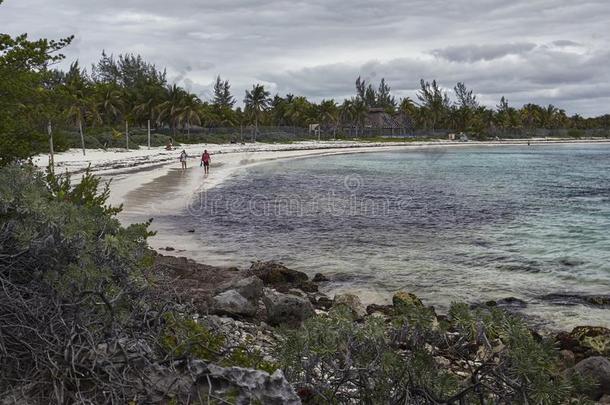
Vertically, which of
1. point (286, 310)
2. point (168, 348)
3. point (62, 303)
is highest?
point (62, 303)

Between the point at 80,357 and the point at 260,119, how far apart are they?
328 feet

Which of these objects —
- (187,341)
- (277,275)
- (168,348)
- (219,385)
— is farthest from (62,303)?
(277,275)

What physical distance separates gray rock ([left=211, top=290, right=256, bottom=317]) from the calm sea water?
386 centimetres

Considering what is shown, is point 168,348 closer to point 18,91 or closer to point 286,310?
point 286,310

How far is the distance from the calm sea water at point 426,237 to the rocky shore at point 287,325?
54.3 inches

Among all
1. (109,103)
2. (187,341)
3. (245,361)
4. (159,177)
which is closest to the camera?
(187,341)

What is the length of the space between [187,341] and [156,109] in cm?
8128

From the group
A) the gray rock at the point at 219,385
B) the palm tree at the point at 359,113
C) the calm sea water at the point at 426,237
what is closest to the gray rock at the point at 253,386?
the gray rock at the point at 219,385

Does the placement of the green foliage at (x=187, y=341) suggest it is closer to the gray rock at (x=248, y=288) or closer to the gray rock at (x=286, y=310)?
the gray rock at (x=286, y=310)

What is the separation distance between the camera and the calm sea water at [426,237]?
1312 cm

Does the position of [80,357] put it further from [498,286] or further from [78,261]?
[498,286]

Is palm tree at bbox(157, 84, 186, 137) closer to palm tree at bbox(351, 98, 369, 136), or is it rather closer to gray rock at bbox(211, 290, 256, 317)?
palm tree at bbox(351, 98, 369, 136)

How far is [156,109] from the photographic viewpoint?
81375 mm

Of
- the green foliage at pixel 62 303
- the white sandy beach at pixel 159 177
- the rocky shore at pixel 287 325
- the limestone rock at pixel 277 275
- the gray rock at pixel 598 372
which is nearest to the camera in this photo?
the green foliage at pixel 62 303
